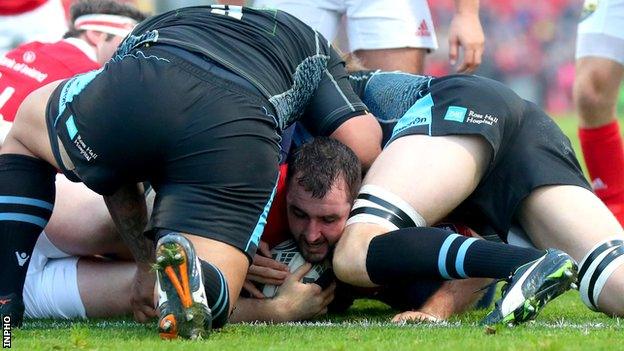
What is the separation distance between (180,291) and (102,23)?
10.7ft

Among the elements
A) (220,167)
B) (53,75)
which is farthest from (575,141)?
(220,167)

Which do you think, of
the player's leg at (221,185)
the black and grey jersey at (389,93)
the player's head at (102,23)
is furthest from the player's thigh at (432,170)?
the player's head at (102,23)

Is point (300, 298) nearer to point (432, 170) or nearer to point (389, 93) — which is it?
point (432, 170)

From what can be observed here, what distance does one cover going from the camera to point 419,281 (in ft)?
15.6

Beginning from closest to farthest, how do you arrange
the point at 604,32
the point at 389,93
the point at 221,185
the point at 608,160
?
the point at 221,185 < the point at 389,93 < the point at 604,32 < the point at 608,160

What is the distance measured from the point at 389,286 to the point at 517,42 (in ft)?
64.9

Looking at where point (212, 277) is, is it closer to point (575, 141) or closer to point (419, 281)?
point (419, 281)

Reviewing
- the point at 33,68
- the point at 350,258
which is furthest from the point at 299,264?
the point at 33,68

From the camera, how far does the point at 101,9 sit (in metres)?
6.97

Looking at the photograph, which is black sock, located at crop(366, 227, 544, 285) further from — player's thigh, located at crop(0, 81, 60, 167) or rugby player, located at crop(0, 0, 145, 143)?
rugby player, located at crop(0, 0, 145, 143)

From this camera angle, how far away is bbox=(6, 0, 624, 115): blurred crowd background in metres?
23.5

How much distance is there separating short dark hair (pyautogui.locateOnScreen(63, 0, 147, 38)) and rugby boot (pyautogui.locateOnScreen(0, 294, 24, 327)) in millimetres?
2646

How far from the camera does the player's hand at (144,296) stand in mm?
4727

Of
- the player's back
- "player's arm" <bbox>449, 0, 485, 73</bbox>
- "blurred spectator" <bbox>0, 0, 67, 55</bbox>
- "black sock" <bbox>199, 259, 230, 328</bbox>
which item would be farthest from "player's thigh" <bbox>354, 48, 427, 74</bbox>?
"black sock" <bbox>199, 259, 230, 328</bbox>
